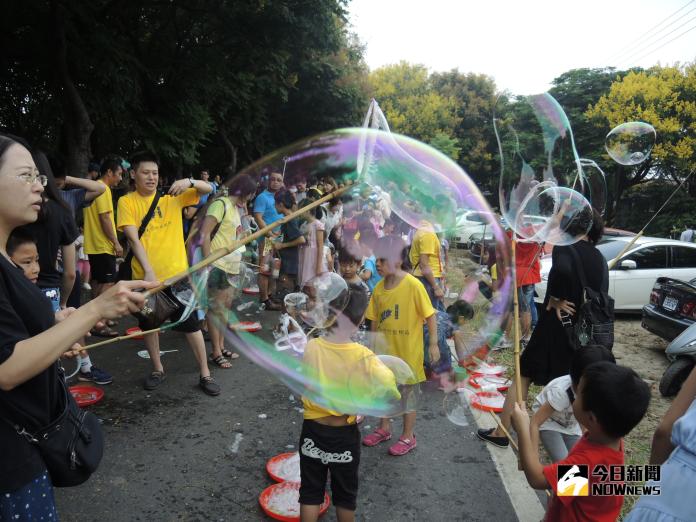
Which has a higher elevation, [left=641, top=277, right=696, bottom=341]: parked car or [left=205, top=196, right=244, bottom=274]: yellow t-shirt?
[left=205, top=196, right=244, bottom=274]: yellow t-shirt

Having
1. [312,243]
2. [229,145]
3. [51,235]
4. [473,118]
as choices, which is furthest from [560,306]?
[473,118]

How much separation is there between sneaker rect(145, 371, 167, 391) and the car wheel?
5.16 m

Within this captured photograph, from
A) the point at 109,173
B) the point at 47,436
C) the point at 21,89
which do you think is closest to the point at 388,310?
the point at 47,436

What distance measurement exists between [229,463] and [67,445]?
1958 mm

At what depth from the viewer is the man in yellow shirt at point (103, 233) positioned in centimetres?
547

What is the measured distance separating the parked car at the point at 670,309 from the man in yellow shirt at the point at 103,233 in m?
6.85

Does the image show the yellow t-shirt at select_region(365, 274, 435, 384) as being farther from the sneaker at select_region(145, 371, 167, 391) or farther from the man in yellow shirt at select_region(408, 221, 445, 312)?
the sneaker at select_region(145, 371, 167, 391)

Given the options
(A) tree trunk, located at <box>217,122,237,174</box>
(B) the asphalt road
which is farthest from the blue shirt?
(A) tree trunk, located at <box>217,122,237,174</box>

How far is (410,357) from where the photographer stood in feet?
10.4

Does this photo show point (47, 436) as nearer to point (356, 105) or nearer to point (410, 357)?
point (410, 357)

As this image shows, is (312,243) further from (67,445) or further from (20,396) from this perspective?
(20,396)

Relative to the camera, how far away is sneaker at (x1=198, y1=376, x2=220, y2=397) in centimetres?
448

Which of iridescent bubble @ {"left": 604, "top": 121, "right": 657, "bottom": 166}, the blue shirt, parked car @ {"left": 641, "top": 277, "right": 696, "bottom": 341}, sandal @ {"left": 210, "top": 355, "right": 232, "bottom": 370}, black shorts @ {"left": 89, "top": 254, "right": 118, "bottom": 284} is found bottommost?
sandal @ {"left": 210, "top": 355, "right": 232, "bottom": 370}

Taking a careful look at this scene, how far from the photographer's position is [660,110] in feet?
28.9
